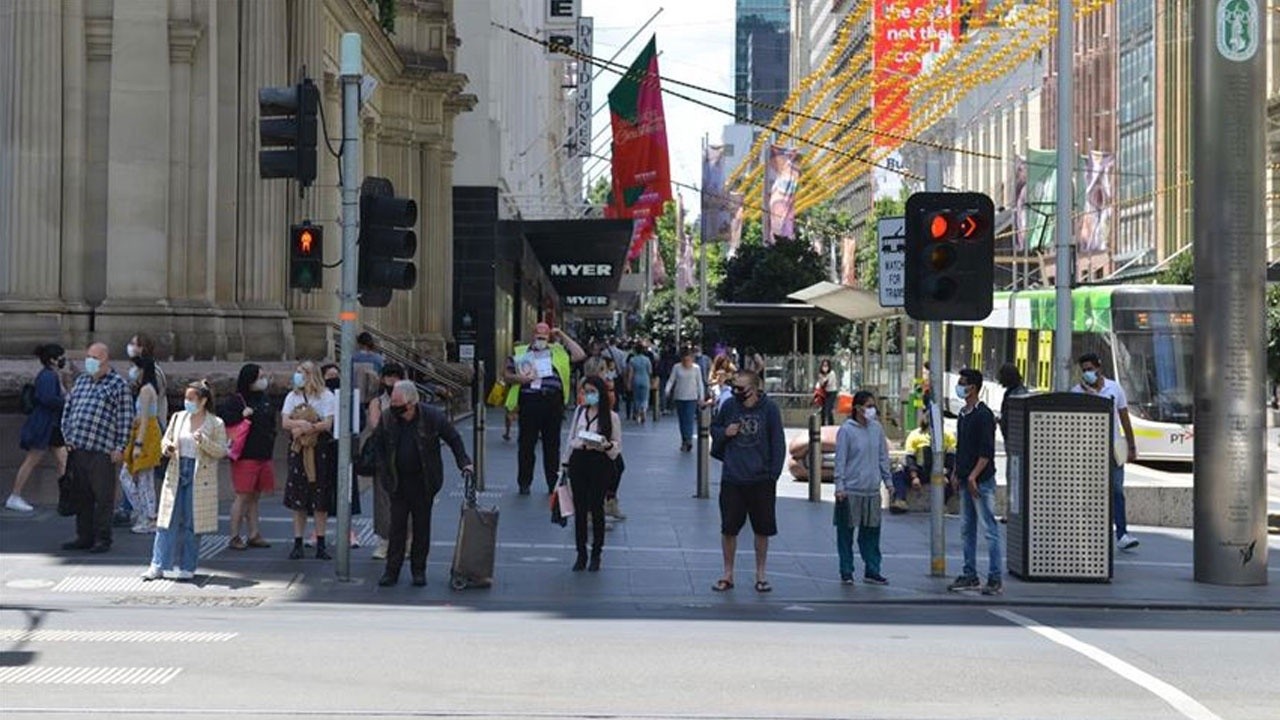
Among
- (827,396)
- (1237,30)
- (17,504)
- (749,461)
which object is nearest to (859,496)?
(749,461)

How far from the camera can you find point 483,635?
42.6 ft

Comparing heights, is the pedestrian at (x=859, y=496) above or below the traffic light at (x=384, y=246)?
below

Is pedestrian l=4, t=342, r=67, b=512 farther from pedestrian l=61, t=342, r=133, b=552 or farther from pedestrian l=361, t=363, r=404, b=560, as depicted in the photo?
pedestrian l=361, t=363, r=404, b=560

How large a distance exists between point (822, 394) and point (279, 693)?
1063 inches

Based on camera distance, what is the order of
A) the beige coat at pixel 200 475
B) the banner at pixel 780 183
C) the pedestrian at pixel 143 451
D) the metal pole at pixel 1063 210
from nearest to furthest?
the beige coat at pixel 200 475 → the pedestrian at pixel 143 451 → the metal pole at pixel 1063 210 → the banner at pixel 780 183

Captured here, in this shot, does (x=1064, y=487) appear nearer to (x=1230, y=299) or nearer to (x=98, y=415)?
(x=1230, y=299)

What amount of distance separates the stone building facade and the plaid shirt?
5.50m

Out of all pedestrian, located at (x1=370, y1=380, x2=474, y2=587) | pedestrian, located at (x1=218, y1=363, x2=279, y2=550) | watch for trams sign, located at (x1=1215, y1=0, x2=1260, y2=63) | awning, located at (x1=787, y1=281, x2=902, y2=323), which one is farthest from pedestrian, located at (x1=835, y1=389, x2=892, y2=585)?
awning, located at (x1=787, y1=281, x2=902, y2=323)

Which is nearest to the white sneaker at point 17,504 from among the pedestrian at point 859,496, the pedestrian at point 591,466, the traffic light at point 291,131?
the traffic light at point 291,131

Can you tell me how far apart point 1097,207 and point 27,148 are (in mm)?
44823

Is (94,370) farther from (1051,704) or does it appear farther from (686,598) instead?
(1051,704)

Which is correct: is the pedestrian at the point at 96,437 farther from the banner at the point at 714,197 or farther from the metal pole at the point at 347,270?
the banner at the point at 714,197

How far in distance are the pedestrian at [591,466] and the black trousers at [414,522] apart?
1417 mm

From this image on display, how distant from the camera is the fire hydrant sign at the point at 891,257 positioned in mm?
21609
